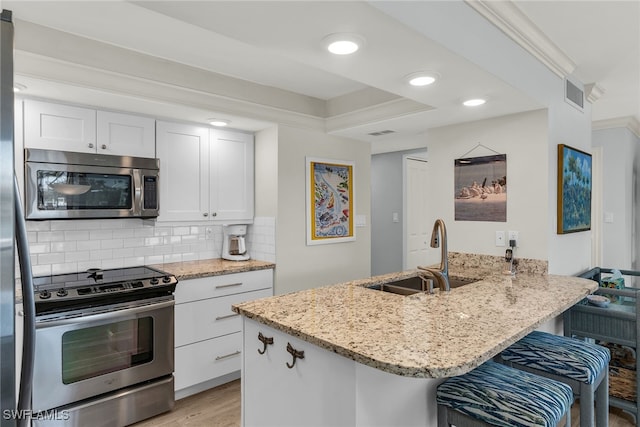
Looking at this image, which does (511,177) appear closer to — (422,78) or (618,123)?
(422,78)

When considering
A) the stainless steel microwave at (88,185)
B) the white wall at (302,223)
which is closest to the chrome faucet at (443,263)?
the white wall at (302,223)

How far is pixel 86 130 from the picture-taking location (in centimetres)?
255

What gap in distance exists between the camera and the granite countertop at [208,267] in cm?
275

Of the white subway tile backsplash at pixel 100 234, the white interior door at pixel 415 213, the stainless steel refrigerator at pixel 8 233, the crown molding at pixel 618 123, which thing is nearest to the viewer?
the stainless steel refrigerator at pixel 8 233

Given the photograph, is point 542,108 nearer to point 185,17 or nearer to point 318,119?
point 318,119

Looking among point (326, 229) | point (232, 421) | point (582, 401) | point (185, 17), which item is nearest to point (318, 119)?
point (326, 229)

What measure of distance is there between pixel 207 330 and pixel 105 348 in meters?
0.69

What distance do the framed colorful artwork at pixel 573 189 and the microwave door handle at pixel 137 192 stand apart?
2.98 metres

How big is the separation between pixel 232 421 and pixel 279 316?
1.34 meters

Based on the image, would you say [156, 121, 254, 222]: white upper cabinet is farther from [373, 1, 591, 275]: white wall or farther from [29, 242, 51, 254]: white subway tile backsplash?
[373, 1, 591, 275]: white wall

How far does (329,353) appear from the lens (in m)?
1.34

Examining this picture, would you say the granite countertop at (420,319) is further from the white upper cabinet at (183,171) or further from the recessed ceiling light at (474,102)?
the white upper cabinet at (183,171)

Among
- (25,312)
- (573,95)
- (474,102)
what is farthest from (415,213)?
(25,312)

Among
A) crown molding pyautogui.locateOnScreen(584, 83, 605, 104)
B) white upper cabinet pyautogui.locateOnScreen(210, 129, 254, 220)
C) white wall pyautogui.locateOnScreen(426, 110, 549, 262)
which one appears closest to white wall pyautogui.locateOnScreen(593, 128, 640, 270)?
crown molding pyautogui.locateOnScreen(584, 83, 605, 104)
